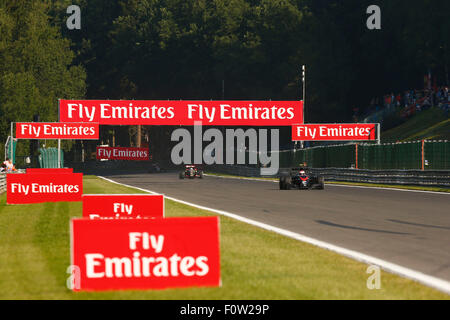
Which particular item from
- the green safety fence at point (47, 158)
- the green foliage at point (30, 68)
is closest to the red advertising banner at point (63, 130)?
the green safety fence at point (47, 158)

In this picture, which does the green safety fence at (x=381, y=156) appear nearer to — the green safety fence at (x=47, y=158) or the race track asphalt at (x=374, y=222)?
the race track asphalt at (x=374, y=222)

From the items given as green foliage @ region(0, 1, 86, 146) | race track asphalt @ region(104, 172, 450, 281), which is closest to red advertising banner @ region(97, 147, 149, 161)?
green foliage @ region(0, 1, 86, 146)

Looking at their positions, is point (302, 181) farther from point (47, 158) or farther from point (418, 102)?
point (418, 102)

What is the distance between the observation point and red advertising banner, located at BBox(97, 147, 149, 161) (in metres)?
87.5

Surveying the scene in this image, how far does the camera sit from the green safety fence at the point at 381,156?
32.8 m

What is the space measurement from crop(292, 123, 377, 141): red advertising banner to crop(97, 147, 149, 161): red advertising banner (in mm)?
45618

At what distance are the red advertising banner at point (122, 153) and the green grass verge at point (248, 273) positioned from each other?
7394 centimetres

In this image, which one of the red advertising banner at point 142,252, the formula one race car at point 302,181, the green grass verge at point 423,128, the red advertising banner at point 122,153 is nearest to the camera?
the red advertising banner at point 142,252

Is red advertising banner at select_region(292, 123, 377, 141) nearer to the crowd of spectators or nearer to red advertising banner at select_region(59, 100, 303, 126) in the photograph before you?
red advertising banner at select_region(59, 100, 303, 126)

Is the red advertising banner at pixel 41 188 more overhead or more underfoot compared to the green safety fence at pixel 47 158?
more underfoot

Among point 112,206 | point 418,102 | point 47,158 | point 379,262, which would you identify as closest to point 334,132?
point 418,102

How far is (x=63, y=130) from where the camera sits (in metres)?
43.8
